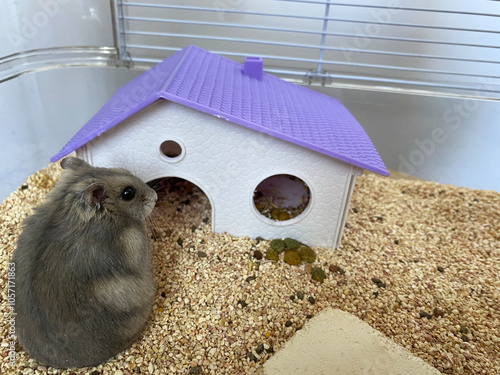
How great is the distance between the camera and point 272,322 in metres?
1.76

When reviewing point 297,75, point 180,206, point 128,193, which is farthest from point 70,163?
point 297,75

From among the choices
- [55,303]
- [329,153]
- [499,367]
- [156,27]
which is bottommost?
[499,367]

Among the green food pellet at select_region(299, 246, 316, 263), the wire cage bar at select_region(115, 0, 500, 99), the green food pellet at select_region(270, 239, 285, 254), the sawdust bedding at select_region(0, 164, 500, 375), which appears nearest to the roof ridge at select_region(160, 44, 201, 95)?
the wire cage bar at select_region(115, 0, 500, 99)

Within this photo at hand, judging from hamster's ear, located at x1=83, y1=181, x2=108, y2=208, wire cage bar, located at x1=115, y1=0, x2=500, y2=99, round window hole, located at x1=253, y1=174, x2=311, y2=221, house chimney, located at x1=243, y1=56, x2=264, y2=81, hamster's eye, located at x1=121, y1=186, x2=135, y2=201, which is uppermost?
wire cage bar, located at x1=115, y1=0, x2=500, y2=99

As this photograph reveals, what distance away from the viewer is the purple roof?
1.82 meters

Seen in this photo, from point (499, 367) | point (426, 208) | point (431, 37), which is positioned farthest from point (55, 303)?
point (431, 37)

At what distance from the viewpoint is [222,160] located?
6.51 ft

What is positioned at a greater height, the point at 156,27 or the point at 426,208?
the point at 156,27

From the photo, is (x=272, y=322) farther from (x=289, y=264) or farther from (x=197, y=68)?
(x=197, y=68)

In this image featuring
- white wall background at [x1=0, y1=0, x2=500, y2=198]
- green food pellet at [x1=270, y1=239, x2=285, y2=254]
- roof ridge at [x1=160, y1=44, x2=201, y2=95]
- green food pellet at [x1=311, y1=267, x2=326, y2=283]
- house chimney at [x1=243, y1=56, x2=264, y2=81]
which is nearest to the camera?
roof ridge at [x1=160, y1=44, x2=201, y2=95]

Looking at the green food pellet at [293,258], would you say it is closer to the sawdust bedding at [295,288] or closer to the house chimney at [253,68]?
the sawdust bedding at [295,288]

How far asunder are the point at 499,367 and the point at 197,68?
2.05 metres

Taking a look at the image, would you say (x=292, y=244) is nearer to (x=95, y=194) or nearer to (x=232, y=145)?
(x=232, y=145)

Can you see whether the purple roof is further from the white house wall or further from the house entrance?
the house entrance
